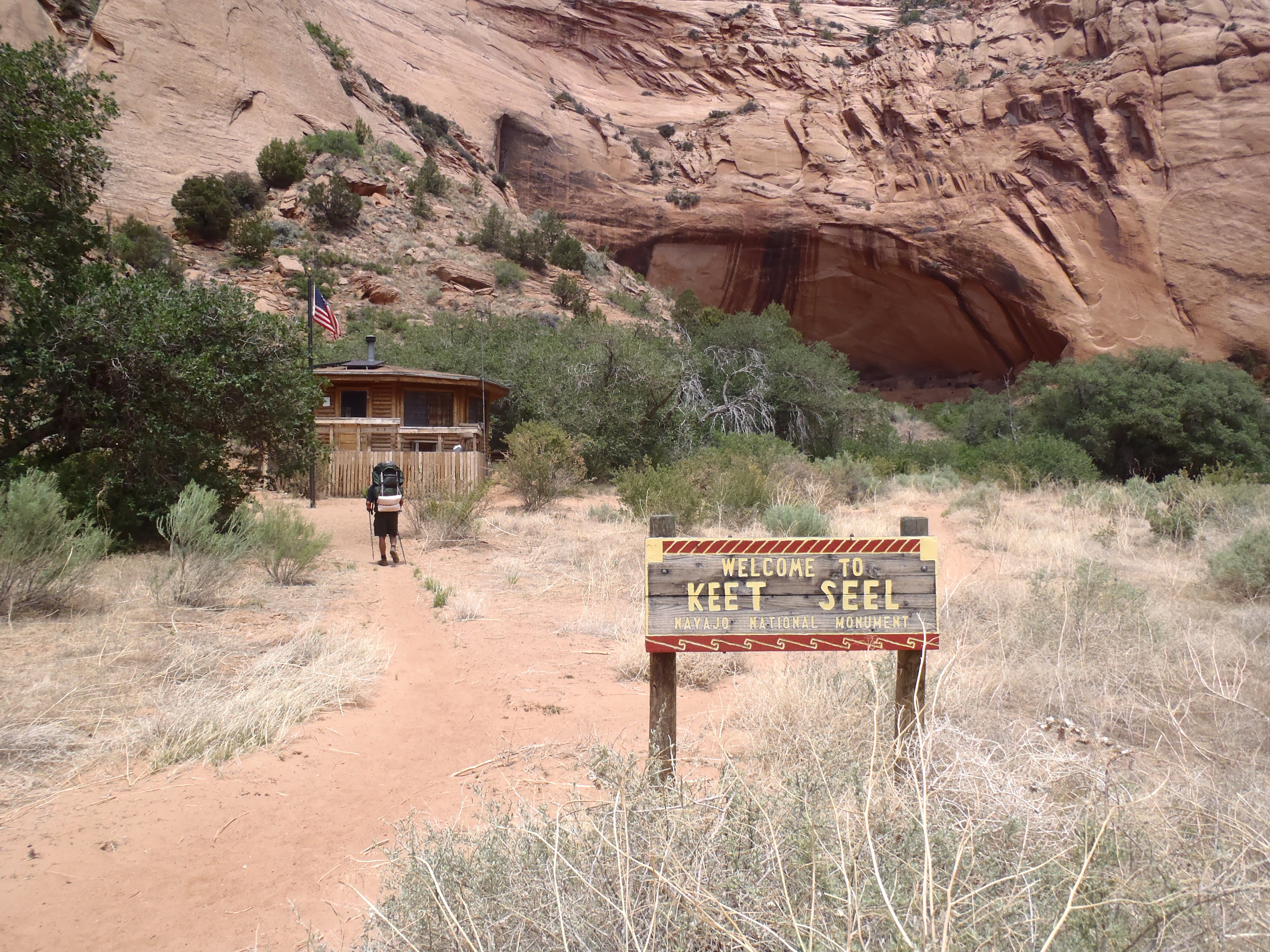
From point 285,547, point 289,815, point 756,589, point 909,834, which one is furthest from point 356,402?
point 909,834

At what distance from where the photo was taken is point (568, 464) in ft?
46.3

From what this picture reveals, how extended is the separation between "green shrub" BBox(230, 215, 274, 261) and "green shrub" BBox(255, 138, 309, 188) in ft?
11.1

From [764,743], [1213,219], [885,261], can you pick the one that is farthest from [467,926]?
[1213,219]

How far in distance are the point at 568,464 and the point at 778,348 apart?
44.6 ft

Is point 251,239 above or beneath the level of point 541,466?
above

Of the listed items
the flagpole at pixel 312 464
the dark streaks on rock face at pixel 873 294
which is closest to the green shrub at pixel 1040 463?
the flagpole at pixel 312 464

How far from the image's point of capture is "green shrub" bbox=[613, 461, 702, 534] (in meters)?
9.63

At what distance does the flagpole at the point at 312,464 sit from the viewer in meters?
11.4

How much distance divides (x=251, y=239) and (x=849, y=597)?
2984 centimetres

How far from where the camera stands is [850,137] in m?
35.5

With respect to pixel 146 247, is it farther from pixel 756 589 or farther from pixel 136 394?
pixel 756 589

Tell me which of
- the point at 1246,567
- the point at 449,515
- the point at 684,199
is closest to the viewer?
the point at 1246,567

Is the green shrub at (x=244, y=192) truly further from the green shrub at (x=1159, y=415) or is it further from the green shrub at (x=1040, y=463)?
the green shrub at (x=1159, y=415)

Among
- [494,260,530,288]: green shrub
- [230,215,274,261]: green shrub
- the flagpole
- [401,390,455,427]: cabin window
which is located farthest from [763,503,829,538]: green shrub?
[230,215,274,261]: green shrub
